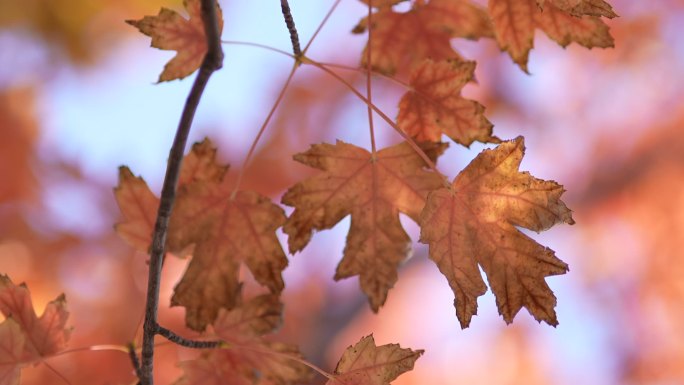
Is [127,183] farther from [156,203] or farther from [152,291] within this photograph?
[152,291]

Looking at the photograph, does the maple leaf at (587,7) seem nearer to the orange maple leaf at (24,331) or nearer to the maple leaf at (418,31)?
the maple leaf at (418,31)

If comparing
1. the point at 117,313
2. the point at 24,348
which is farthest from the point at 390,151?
the point at 117,313

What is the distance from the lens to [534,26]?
43.4 inches

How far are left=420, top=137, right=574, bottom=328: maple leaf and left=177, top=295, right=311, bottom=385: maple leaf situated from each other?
1.03ft

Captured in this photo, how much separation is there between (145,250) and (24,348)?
225 millimetres

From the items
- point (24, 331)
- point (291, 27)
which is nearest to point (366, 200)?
point (291, 27)

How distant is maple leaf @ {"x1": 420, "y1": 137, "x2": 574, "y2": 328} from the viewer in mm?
885

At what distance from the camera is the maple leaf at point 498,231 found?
0.88 meters

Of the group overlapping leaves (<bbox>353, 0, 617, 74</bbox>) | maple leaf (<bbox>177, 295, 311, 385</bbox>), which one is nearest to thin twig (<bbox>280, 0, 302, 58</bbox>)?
overlapping leaves (<bbox>353, 0, 617, 74</bbox>)

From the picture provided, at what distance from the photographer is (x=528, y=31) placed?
1.10m

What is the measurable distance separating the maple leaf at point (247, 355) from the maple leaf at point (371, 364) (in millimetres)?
186

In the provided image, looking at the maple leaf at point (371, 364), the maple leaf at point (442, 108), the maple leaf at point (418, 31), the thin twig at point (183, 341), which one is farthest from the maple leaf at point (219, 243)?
the maple leaf at point (418, 31)

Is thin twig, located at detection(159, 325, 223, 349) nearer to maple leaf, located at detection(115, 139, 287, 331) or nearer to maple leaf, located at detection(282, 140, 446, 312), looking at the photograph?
maple leaf, located at detection(115, 139, 287, 331)

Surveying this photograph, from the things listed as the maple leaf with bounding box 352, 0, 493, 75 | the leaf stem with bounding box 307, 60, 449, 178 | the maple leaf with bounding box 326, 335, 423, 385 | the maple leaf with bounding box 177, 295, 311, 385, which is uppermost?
the maple leaf with bounding box 352, 0, 493, 75
